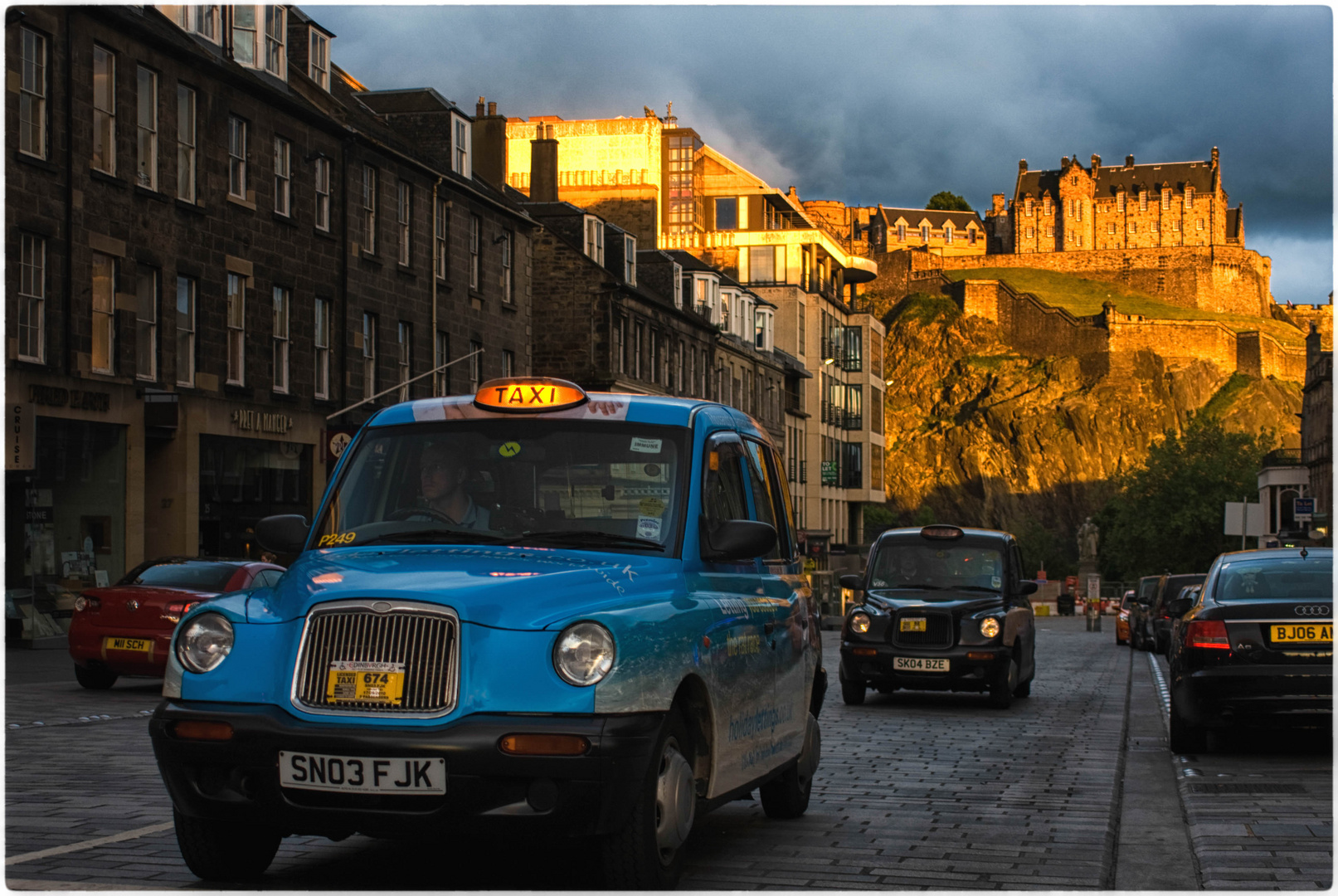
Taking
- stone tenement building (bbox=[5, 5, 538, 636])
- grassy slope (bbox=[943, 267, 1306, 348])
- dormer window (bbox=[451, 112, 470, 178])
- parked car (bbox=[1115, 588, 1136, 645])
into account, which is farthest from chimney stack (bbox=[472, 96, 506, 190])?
grassy slope (bbox=[943, 267, 1306, 348])

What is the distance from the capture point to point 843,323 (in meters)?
85.3

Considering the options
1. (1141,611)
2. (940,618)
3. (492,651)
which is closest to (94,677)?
(940,618)

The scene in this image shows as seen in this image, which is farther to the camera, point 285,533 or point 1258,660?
point 1258,660

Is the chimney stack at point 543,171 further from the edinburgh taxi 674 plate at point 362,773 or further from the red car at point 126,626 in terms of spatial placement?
the edinburgh taxi 674 plate at point 362,773

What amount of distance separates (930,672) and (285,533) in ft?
36.1

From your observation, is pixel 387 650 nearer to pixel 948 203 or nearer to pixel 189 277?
pixel 189 277

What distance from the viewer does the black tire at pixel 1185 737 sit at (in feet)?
40.9

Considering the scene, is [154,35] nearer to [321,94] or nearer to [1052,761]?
[321,94]

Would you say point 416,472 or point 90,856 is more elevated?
point 416,472

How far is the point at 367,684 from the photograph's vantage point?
19.6 ft

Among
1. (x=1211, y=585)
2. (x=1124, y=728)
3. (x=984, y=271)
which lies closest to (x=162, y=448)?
(x=1124, y=728)

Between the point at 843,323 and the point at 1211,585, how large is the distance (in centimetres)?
7311

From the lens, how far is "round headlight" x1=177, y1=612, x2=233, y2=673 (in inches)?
249

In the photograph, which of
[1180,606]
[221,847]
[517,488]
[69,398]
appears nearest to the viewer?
[221,847]
